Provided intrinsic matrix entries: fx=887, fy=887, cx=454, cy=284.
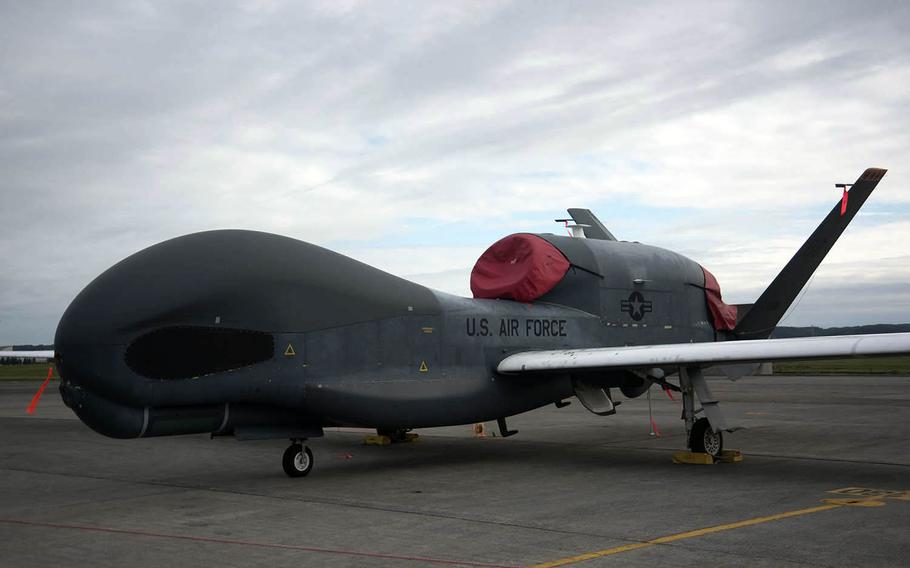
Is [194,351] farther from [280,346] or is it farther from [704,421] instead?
[704,421]

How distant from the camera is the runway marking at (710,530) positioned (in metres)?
7.91

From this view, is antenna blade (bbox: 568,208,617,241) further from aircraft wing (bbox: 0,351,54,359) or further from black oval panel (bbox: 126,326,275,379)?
aircraft wing (bbox: 0,351,54,359)

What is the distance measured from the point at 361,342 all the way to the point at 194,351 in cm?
274

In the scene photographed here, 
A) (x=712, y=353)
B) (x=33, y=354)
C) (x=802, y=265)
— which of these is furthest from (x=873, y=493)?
(x=33, y=354)

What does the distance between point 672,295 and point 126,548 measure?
13479 millimetres

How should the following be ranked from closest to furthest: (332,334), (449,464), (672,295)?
(332,334) → (449,464) → (672,295)

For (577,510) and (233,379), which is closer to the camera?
(577,510)

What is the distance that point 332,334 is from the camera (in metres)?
13.5

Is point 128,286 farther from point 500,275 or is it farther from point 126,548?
point 500,275

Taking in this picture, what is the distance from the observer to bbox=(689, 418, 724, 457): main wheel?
1479 centimetres

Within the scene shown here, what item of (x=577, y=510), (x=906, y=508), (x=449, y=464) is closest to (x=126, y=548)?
(x=577, y=510)

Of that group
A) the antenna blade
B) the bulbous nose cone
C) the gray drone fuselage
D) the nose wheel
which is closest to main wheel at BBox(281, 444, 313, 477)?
the nose wheel

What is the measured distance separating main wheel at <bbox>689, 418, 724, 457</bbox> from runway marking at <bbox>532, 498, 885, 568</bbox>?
401cm

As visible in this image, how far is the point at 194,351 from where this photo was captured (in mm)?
12117
